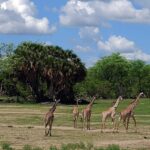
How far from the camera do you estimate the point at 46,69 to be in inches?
3455

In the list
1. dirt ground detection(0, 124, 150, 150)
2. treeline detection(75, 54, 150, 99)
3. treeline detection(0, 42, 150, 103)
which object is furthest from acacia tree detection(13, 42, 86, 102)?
dirt ground detection(0, 124, 150, 150)

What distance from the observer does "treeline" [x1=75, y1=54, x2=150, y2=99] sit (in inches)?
5635

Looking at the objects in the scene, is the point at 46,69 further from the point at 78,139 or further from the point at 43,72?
the point at 78,139

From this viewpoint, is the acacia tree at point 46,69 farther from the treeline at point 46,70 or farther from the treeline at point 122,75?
the treeline at point 122,75

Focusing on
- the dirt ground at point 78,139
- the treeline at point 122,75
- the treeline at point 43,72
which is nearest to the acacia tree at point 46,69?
the treeline at point 43,72

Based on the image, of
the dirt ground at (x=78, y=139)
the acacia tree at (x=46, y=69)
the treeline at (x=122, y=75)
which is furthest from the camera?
the treeline at (x=122, y=75)

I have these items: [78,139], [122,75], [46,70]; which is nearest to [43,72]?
[46,70]

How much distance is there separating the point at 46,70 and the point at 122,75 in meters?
68.9

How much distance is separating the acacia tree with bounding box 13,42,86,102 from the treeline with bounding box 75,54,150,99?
40.2 meters

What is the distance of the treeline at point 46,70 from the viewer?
87375 millimetres

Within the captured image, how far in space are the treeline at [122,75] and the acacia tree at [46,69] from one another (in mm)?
40204

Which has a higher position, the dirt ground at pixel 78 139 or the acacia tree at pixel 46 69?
the acacia tree at pixel 46 69

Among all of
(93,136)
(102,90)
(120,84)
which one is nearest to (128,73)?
(120,84)

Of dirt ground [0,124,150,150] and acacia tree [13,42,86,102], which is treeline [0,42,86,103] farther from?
dirt ground [0,124,150,150]
